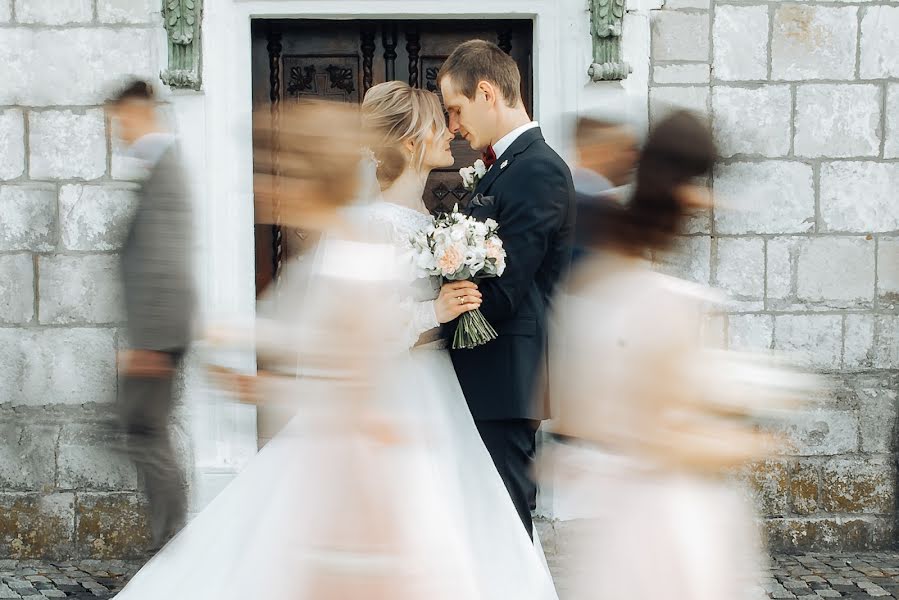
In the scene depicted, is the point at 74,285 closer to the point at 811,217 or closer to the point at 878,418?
the point at 811,217

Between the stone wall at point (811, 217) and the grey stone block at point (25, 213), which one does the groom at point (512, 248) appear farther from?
the grey stone block at point (25, 213)

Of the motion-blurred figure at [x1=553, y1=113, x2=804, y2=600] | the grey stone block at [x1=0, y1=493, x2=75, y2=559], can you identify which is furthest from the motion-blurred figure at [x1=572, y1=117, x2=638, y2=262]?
the grey stone block at [x1=0, y1=493, x2=75, y2=559]

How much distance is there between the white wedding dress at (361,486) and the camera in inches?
107

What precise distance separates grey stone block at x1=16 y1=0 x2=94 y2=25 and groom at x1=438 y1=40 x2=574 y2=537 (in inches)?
104

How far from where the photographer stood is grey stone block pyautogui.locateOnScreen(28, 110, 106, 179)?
5.06 metres

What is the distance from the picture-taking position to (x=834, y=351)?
520 centimetres

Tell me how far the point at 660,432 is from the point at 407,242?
83 centimetres

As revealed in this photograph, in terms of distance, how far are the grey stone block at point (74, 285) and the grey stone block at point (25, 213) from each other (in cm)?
14

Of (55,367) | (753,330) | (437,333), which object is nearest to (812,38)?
(753,330)

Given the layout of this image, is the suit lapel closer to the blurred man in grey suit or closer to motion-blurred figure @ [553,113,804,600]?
motion-blurred figure @ [553,113,804,600]

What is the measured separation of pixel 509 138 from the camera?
10.1 feet

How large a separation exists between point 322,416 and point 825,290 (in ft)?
10.6

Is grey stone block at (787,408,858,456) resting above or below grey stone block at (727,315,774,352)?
below

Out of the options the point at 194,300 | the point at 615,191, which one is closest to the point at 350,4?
the point at 194,300
